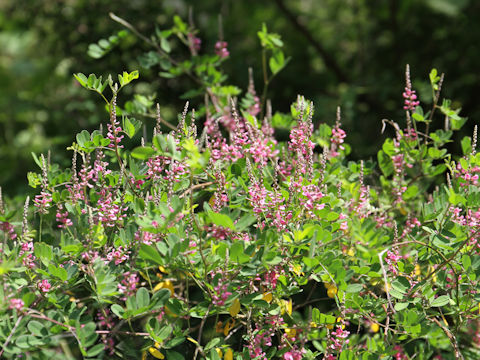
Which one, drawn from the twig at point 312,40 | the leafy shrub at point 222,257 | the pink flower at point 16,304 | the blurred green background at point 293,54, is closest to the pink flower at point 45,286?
the leafy shrub at point 222,257

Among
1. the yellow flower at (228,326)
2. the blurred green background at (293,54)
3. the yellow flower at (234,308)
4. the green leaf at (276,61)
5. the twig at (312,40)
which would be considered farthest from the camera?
the twig at (312,40)

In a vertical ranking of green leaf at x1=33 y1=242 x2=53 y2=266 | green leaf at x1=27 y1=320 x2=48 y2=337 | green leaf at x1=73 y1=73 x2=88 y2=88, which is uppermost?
green leaf at x1=73 y1=73 x2=88 y2=88

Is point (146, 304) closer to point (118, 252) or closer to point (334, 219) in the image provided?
point (118, 252)

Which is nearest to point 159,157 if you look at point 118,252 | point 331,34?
point 118,252

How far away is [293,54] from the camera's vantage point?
157 inches

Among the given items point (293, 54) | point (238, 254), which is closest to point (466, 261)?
point (238, 254)

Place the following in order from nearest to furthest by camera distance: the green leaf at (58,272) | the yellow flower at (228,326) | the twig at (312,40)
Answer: the green leaf at (58,272), the yellow flower at (228,326), the twig at (312,40)

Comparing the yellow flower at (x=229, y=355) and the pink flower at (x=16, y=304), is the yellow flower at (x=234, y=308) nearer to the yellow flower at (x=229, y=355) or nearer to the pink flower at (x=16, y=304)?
the yellow flower at (x=229, y=355)

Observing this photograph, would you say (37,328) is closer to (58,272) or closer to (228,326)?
(58,272)

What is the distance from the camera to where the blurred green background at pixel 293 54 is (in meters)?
3.33

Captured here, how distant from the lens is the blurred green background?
333cm

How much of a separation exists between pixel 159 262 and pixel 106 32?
2.51 meters

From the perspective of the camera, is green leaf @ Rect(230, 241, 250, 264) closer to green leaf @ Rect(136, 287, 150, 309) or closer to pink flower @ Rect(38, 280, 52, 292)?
green leaf @ Rect(136, 287, 150, 309)

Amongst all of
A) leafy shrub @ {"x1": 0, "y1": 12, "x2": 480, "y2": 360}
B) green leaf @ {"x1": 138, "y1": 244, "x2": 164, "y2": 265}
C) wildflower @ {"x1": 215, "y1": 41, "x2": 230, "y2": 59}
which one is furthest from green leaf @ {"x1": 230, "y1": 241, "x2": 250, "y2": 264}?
wildflower @ {"x1": 215, "y1": 41, "x2": 230, "y2": 59}
